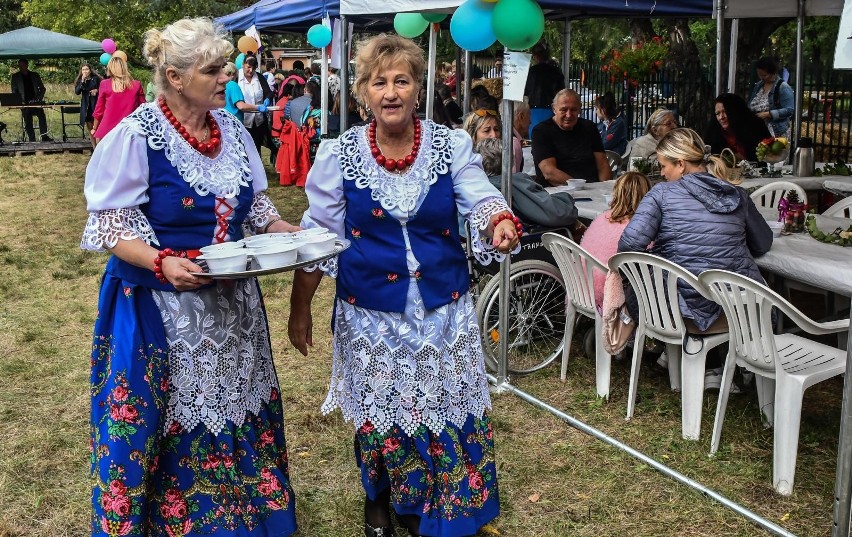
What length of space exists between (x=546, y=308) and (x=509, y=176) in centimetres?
107

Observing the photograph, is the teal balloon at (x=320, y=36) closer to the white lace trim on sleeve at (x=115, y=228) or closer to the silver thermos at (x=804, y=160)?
the silver thermos at (x=804, y=160)

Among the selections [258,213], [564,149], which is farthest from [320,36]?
[258,213]

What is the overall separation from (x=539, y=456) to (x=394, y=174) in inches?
66.2

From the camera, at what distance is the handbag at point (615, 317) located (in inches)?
172

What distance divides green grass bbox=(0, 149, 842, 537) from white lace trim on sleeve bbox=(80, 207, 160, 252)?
1.35m

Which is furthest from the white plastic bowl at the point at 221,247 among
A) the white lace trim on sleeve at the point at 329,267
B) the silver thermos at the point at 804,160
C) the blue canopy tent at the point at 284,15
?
the blue canopy tent at the point at 284,15

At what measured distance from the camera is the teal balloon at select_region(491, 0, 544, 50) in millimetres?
4320

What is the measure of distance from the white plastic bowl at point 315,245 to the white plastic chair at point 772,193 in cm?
411

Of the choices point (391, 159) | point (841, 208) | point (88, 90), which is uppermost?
point (88, 90)

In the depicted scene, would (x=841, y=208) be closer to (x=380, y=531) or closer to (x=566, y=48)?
(x=380, y=531)

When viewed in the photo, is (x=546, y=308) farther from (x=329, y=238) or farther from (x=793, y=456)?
(x=329, y=238)

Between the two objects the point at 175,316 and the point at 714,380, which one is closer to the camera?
the point at 175,316

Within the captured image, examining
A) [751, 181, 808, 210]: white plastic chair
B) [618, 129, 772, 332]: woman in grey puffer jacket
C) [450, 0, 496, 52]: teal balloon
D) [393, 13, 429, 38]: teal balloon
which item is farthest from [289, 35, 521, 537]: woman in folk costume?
[393, 13, 429, 38]: teal balloon

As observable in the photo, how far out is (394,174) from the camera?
2.92 metres
